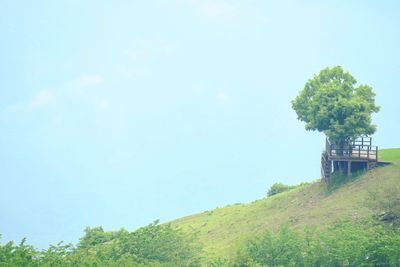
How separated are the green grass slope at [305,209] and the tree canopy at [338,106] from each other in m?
5.23

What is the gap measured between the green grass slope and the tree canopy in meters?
5.23

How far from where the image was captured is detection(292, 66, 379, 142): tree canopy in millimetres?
83625

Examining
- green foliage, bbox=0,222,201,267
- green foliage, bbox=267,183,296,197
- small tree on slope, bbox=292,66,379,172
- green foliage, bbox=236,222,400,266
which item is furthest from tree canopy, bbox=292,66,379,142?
green foliage, bbox=267,183,296,197

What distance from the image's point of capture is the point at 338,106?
83.9 meters

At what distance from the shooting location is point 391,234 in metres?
60.1

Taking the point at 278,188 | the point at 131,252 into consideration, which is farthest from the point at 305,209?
the point at 278,188

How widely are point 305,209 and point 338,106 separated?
12.1 meters

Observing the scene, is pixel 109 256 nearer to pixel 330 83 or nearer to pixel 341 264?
pixel 341 264

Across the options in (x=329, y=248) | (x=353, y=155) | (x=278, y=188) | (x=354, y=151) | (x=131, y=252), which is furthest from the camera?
(x=278, y=188)

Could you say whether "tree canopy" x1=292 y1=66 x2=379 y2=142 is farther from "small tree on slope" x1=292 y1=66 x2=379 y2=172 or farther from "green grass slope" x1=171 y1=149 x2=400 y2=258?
"green grass slope" x1=171 y1=149 x2=400 y2=258

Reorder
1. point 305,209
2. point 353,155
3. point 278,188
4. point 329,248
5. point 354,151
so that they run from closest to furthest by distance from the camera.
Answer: point 329,248 → point 305,209 → point 353,155 → point 354,151 → point 278,188

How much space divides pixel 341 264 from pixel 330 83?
31.9 meters

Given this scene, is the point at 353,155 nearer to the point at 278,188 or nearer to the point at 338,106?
the point at 338,106

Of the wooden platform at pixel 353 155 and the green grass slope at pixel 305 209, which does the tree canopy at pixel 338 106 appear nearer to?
the wooden platform at pixel 353 155
